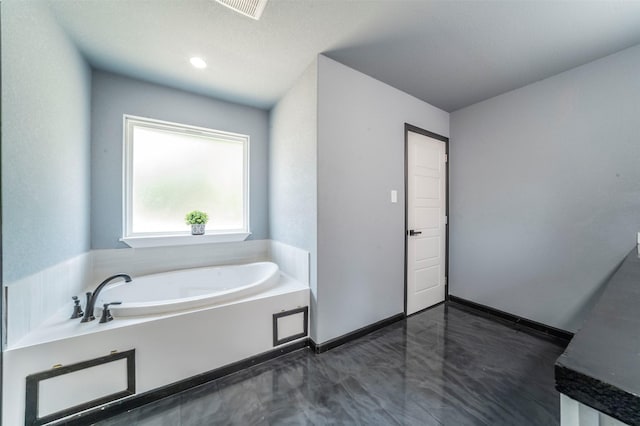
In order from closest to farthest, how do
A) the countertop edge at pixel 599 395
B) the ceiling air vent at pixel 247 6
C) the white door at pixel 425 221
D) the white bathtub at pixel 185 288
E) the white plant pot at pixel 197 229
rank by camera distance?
the countertop edge at pixel 599 395 < the ceiling air vent at pixel 247 6 < the white bathtub at pixel 185 288 < the white plant pot at pixel 197 229 < the white door at pixel 425 221

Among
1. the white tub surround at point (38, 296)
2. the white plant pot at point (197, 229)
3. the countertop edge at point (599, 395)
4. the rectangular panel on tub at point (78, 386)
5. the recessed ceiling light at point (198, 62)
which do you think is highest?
the recessed ceiling light at point (198, 62)

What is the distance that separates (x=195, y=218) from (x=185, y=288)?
28.7 inches

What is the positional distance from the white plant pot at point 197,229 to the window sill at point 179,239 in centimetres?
4

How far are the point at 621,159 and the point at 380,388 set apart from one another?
2619mm

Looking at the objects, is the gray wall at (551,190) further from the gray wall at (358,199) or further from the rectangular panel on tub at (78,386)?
the rectangular panel on tub at (78,386)

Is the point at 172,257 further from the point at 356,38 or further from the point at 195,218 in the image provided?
the point at 356,38

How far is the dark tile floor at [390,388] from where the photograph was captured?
4.44ft

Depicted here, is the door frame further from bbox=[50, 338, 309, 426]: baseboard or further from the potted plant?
the potted plant

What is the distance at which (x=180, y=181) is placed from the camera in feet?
8.38

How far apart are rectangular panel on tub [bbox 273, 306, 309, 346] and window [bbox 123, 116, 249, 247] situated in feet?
3.94

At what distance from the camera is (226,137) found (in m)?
2.77

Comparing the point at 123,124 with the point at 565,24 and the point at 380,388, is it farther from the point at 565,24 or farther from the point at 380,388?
the point at 565,24

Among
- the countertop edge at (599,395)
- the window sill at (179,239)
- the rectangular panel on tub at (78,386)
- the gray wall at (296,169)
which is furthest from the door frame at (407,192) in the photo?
the rectangular panel on tub at (78,386)

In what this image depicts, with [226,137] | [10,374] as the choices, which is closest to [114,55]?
[226,137]
